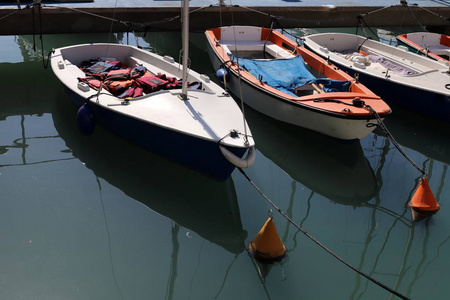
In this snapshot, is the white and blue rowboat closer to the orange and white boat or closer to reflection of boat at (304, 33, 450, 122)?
the orange and white boat

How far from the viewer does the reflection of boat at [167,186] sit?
5438 mm

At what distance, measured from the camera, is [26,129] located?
740 centimetres

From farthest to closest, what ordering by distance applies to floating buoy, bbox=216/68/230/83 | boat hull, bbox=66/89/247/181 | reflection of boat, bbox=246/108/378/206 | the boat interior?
the boat interior < floating buoy, bbox=216/68/230/83 < reflection of boat, bbox=246/108/378/206 < boat hull, bbox=66/89/247/181

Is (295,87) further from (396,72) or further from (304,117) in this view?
(396,72)

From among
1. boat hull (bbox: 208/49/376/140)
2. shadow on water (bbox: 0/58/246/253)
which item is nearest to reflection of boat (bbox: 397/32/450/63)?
boat hull (bbox: 208/49/376/140)

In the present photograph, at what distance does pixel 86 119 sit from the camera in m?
6.47

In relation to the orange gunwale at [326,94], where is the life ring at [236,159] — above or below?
below

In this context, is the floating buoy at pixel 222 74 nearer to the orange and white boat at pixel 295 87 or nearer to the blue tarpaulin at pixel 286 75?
the orange and white boat at pixel 295 87

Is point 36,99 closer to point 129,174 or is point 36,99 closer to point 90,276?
point 129,174

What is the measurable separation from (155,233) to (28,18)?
7.13 metres

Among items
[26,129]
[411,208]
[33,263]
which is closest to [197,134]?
[33,263]

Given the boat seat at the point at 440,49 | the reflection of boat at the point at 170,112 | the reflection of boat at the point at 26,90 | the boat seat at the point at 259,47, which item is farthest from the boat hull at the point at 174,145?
the boat seat at the point at 440,49

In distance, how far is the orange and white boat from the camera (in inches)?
264

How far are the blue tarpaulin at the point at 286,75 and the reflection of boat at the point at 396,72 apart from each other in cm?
93
